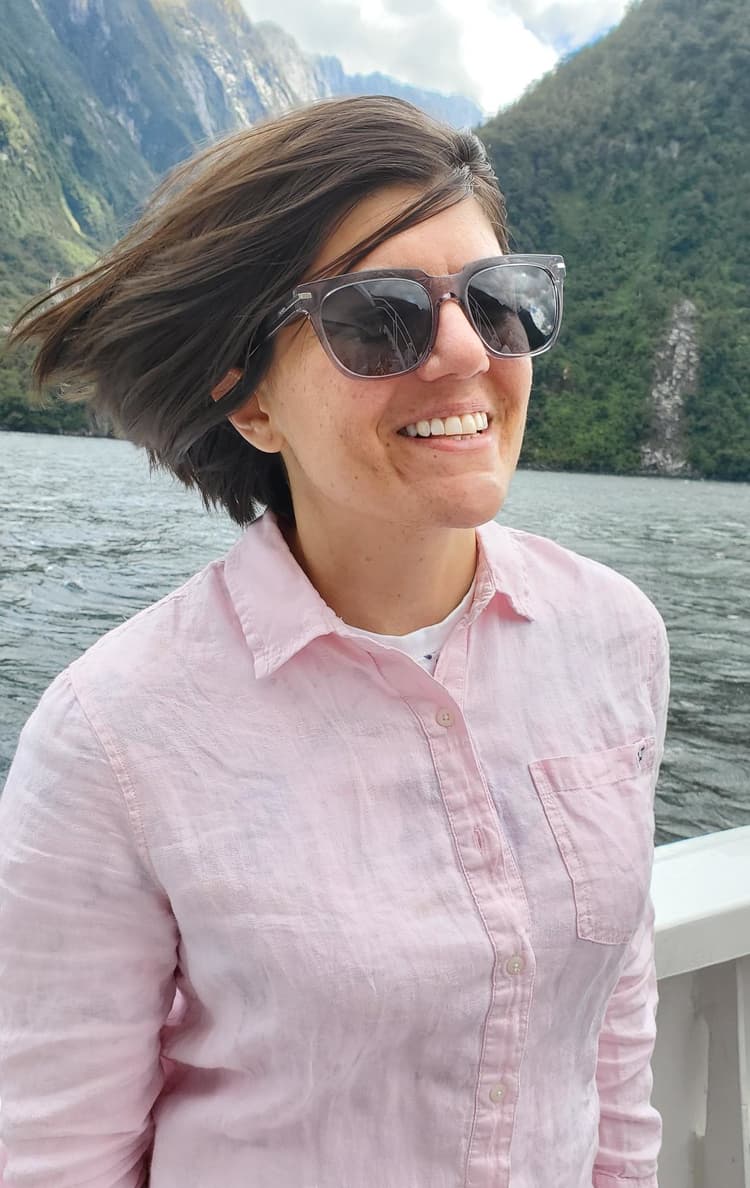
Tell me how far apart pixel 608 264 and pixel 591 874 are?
957 inches

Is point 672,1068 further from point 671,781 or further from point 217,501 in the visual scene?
point 671,781

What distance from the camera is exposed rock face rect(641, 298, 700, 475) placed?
832 inches

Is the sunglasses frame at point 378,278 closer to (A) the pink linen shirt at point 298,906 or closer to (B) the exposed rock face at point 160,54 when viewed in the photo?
(A) the pink linen shirt at point 298,906

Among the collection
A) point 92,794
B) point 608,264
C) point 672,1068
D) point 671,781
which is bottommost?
point 671,781

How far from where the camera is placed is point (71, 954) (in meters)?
0.59

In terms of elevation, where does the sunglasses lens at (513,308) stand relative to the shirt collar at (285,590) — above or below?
above

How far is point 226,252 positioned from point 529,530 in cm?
797

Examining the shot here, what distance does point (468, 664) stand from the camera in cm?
70

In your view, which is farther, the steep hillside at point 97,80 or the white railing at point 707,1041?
A: the steep hillside at point 97,80

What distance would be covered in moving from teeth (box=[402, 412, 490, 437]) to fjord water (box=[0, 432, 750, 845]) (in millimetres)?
344

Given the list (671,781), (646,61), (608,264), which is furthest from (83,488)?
(646,61)

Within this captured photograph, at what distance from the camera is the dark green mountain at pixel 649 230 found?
1931 cm

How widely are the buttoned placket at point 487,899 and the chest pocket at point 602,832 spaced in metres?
0.06

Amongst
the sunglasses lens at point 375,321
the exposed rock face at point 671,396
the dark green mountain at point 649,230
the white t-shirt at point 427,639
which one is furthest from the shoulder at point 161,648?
the exposed rock face at point 671,396
